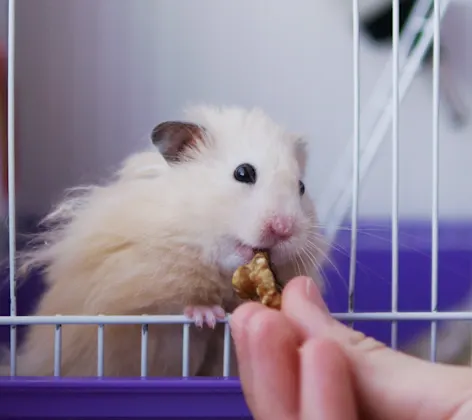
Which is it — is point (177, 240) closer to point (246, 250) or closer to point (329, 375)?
point (246, 250)

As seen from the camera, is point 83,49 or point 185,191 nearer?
point 185,191

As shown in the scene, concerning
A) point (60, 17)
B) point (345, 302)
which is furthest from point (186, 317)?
point (60, 17)

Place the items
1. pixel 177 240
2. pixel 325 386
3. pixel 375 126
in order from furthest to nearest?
1. pixel 375 126
2. pixel 177 240
3. pixel 325 386

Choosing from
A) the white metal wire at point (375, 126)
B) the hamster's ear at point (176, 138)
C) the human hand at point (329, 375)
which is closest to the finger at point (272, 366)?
the human hand at point (329, 375)

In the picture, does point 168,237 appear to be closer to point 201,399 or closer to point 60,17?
point 201,399

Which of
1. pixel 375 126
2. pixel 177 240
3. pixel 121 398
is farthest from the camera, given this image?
pixel 375 126

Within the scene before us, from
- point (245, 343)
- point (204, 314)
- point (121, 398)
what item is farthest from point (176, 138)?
point (245, 343)

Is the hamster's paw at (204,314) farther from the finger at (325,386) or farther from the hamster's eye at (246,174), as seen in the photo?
the finger at (325,386)
